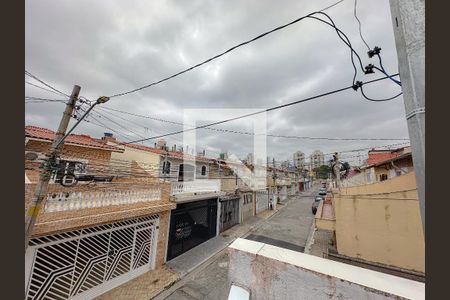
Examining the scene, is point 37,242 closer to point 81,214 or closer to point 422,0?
point 81,214

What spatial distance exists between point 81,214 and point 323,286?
23.8 feet

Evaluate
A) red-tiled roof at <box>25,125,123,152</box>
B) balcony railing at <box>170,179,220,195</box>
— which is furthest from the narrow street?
red-tiled roof at <box>25,125,123,152</box>

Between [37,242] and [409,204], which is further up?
[409,204]

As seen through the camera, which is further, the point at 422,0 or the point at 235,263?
the point at 235,263

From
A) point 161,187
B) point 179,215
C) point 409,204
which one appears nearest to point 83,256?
point 161,187

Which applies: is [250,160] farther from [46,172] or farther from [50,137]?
[46,172]

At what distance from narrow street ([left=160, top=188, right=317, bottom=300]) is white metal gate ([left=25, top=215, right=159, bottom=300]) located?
7.47ft

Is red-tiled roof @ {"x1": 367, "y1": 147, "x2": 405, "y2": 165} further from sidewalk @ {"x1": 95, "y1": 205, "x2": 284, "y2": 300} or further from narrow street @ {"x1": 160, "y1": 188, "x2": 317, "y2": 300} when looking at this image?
sidewalk @ {"x1": 95, "y1": 205, "x2": 284, "y2": 300}

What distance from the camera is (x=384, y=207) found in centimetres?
749

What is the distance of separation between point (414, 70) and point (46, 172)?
6581mm

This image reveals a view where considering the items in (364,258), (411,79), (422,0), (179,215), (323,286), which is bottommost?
(364,258)

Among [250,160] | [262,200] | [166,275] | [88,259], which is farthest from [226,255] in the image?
[250,160]

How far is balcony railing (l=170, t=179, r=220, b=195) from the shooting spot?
1053 cm

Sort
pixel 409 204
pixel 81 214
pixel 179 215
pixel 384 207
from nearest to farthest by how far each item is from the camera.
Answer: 1. pixel 81 214
2. pixel 409 204
3. pixel 384 207
4. pixel 179 215
